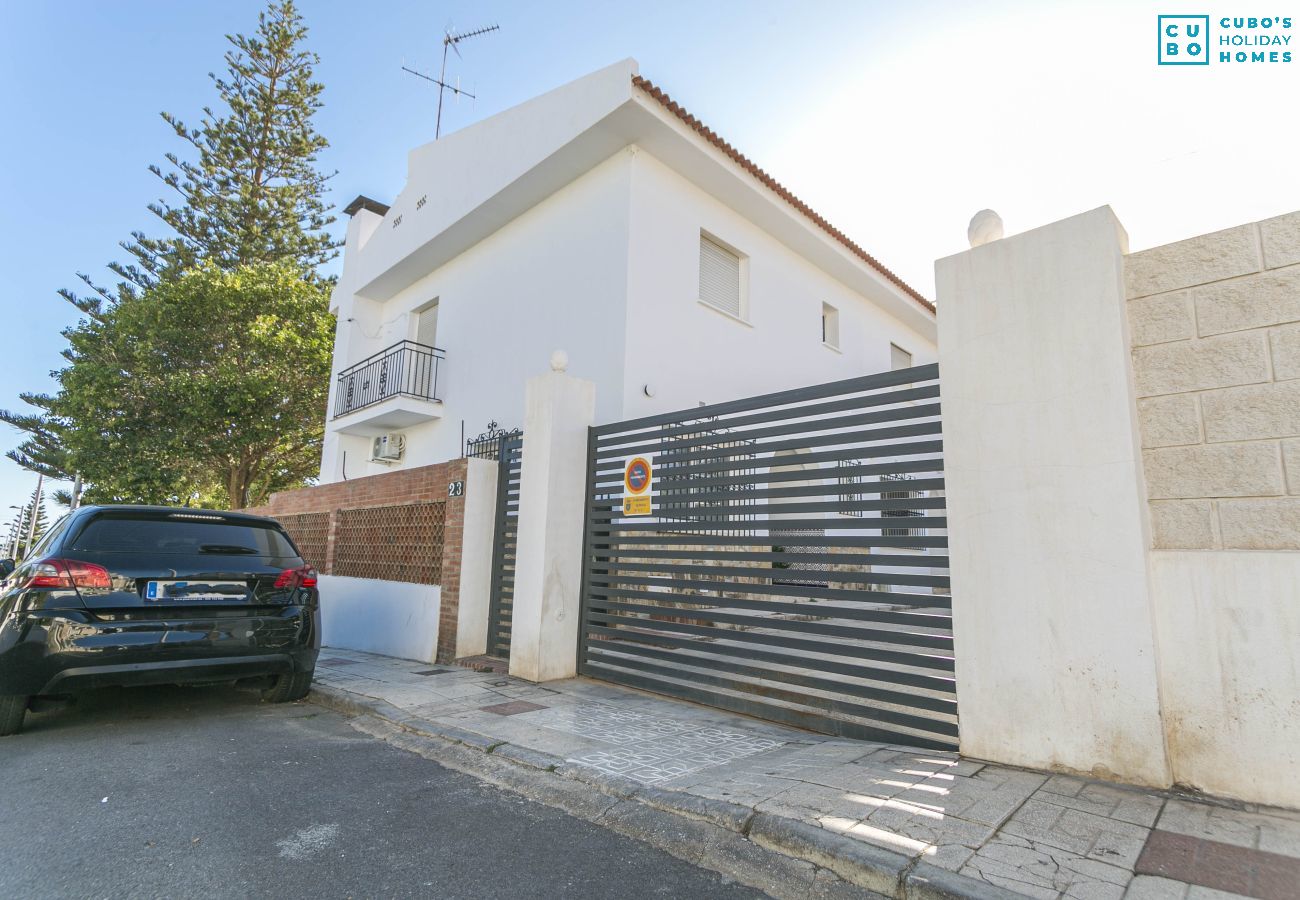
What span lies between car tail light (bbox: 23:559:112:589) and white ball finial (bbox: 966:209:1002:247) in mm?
5876

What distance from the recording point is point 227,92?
24891 millimetres

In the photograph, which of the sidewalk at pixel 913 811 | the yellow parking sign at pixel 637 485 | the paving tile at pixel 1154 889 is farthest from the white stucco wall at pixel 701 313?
the paving tile at pixel 1154 889

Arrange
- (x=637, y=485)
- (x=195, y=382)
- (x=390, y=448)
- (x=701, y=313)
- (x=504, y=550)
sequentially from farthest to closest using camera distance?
(x=195, y=382), (x=390, y=448), (x=701, y=313), (x=504, y=550), (x=637, y=485)

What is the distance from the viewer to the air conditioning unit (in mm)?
12945

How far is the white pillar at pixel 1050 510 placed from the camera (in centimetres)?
315

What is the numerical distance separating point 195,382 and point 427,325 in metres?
6.18

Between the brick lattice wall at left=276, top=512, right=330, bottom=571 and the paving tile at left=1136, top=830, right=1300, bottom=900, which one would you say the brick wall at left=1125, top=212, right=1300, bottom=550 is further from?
the brick lattice wall at left=276, top=512, right=330, bottom=571

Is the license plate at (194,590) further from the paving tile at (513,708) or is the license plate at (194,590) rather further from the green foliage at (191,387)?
the green foliage at (191,387)

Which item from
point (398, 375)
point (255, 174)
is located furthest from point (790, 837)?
point (255, 174)

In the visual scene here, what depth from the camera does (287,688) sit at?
18.1ft

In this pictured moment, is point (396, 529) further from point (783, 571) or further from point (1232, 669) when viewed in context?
point (1232, 669)

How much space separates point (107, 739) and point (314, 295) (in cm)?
1588

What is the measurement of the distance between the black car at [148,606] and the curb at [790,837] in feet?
6.68

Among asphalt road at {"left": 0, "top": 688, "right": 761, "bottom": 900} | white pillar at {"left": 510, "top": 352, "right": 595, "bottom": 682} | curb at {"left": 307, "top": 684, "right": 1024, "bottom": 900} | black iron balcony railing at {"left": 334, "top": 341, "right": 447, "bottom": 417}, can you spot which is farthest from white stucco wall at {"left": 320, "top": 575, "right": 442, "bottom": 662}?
black iron balcony railing at {"left": 334, "top": 341, "right": 447, "bottom": 417}
